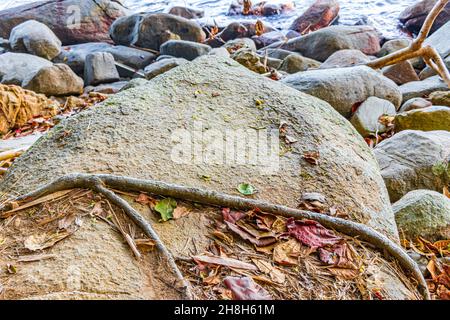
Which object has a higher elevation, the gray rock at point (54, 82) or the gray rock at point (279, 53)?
the gray rock at point (54, 82)

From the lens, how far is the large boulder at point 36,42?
1045 centimetres

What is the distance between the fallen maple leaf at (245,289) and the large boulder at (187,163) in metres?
0.17

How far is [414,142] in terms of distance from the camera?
125 inches

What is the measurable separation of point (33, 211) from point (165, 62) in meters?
7.74

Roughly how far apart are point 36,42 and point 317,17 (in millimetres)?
8830

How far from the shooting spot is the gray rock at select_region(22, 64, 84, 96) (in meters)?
7.35

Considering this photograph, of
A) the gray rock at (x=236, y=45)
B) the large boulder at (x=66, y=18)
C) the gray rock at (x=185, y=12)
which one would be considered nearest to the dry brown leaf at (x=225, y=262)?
the gray rock at (x=236, y=45)

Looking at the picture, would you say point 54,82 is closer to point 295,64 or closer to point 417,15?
point 295,64

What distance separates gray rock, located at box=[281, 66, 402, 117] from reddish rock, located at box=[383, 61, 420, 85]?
7.77 ft

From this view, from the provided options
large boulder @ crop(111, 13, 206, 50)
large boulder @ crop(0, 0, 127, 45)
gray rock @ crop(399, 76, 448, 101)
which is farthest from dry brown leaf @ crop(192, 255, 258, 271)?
large boulder @ crop(0, 0, 127, 45)

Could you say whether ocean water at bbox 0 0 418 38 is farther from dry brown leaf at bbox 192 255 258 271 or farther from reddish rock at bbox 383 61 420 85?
dry brown leaf at bbox 192 255 258 271

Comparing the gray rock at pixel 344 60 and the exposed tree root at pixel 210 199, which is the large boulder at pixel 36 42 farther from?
the exposed tree root at pixel 210 199

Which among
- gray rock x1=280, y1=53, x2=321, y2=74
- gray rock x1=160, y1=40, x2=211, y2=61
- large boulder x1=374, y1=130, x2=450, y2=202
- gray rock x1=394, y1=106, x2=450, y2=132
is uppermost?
large boulder x1=374, y1=130, x2=450, y2=202
